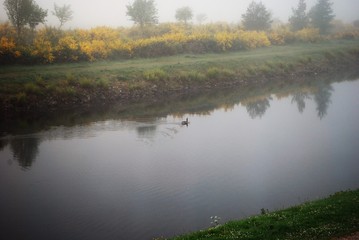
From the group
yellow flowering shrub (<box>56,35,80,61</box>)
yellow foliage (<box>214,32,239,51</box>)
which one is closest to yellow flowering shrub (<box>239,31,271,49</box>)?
yellow foliage (<box>214,32,239,51</box>)

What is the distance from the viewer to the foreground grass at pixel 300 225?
45.3ft

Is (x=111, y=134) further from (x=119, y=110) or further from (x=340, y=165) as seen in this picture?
(x=340, y=165)

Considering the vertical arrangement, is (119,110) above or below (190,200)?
above

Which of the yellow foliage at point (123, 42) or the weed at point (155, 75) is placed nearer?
the weed at point (155, 75)

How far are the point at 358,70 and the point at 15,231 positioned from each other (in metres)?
69.8

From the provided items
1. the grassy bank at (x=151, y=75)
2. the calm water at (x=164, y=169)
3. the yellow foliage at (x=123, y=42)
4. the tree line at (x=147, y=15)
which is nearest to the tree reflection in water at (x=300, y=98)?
the calm water at (x=164, y=169)

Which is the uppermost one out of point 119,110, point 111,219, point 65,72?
point 65,72

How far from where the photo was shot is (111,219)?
18672 mm

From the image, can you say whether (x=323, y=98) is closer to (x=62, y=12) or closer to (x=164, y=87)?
(x=164, y=87)

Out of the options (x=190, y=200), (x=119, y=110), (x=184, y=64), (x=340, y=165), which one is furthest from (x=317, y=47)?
(x=190, y=200)

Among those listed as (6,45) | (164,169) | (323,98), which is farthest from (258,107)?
(6,45)

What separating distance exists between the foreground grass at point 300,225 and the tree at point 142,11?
70.1 meters

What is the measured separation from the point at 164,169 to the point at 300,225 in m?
12.3

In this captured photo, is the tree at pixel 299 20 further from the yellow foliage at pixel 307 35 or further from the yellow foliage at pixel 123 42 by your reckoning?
the yellow foliage at pixel 123 42
